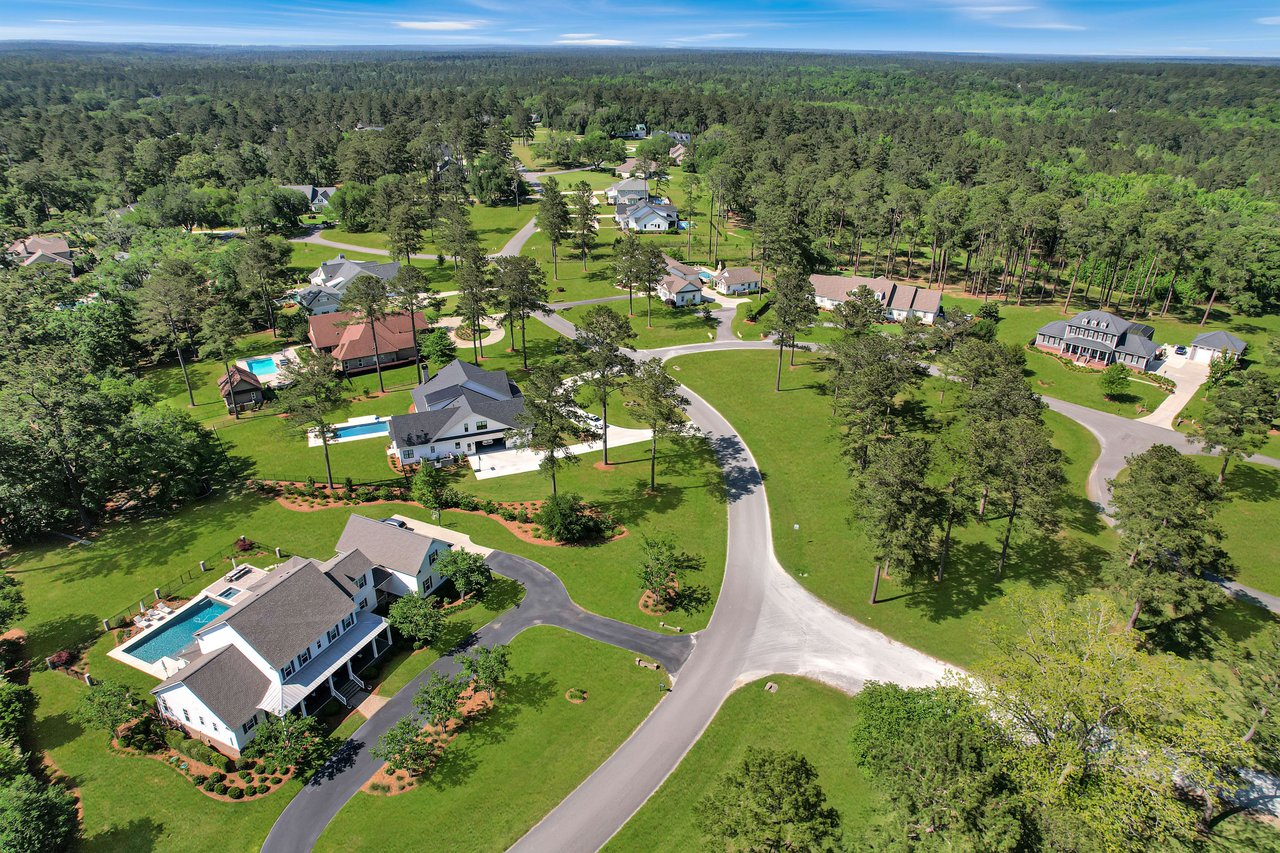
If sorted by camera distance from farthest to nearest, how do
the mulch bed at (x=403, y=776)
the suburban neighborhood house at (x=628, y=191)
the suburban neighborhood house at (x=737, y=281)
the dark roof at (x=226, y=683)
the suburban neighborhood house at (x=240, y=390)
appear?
the suburban neighborhood house at (x=628, y=191) → the suburban neighborhood house at (x=737, y=281) → the suburban neighborhood house at (x=240, y=390) → the dark roof at (x=226, y=683) → the mulch bed at (x=403, y=776)


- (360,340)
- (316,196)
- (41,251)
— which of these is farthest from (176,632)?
(316,196)

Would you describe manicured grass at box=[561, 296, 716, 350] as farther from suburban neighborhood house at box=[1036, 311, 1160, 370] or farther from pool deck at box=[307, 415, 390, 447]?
suburban neighborhood house at box=[1036, 311, 1160, 370]

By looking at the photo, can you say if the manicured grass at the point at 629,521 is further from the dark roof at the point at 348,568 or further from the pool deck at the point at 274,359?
the pool deck at the point at 274,359

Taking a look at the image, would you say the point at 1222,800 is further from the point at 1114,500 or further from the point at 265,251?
the point at 265,251

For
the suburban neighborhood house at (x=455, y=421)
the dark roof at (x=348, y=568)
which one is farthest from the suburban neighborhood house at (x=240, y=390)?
the dark roof at (x=348, y=568)

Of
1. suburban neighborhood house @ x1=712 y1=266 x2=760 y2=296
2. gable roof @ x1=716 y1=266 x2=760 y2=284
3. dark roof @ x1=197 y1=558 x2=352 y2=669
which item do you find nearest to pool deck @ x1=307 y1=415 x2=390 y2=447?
dark roof @ x1=197 y1=558 x2=352 y2=669

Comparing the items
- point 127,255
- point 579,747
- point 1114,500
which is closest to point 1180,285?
point 1114,500
